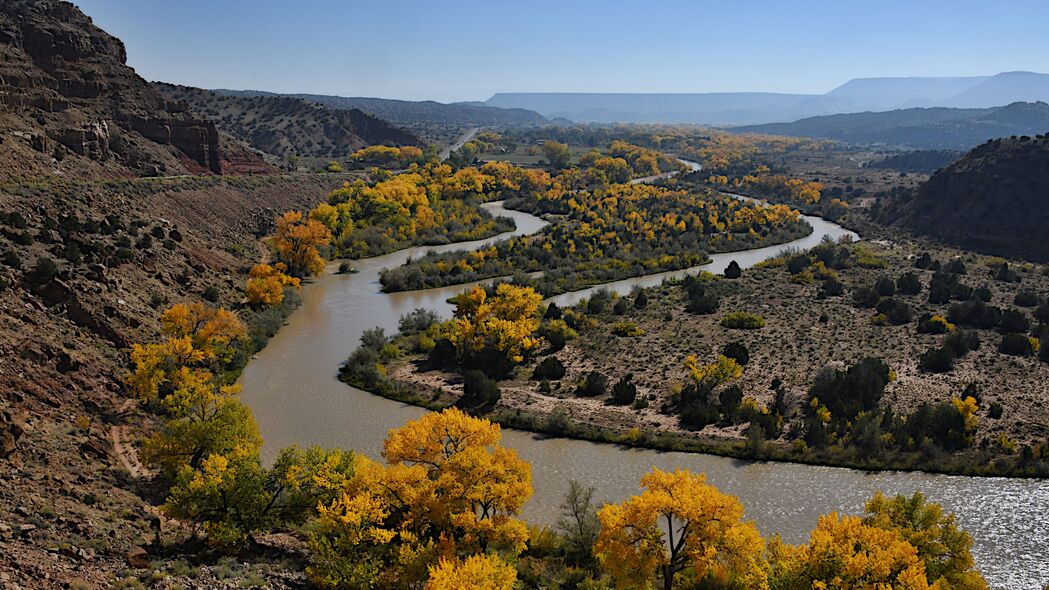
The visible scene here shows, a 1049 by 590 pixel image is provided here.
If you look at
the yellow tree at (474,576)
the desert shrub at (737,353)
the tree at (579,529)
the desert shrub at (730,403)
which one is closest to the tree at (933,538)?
the tree at (579,529)

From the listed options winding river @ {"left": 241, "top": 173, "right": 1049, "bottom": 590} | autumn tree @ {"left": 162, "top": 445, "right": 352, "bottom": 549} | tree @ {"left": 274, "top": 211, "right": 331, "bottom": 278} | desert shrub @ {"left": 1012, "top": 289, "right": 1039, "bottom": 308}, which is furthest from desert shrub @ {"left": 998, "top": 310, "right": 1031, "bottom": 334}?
tree @ {"left": 274, "top": 211, "right": 331, "bottom": 278}

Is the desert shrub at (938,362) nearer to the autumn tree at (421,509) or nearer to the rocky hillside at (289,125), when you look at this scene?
the autumn tree at (421,509)

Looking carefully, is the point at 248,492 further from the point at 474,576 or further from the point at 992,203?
the point at 992,203

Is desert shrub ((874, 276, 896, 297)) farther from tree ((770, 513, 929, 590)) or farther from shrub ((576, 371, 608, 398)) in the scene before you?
tree ((770, 513, 929, 590))

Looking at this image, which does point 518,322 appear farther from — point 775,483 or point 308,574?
point 308,574

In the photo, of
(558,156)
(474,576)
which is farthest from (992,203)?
(558,156)

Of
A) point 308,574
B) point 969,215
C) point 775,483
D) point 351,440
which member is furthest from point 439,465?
point 969,215
